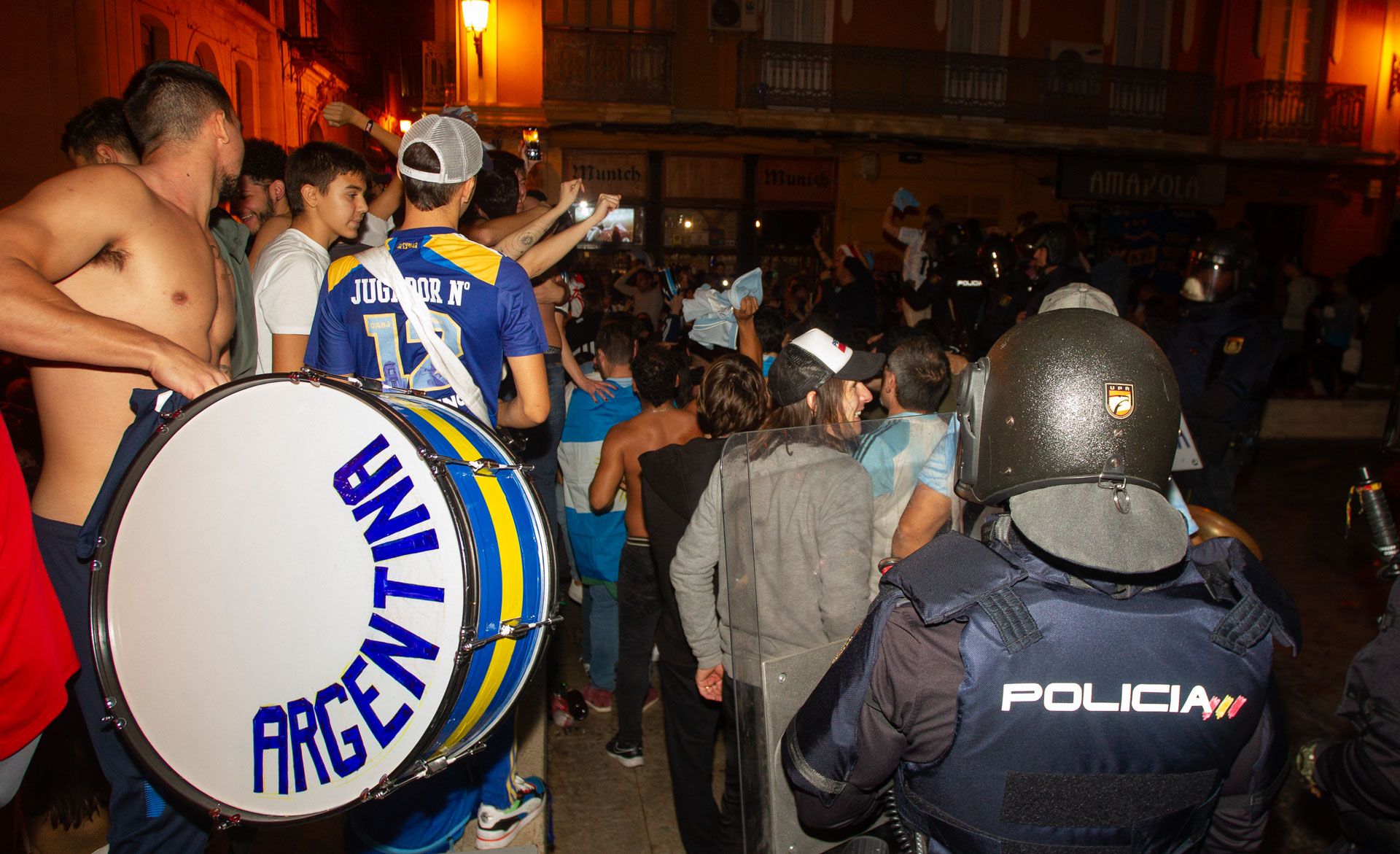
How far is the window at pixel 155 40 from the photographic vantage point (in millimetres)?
12484

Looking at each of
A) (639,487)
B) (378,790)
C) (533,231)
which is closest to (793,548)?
(378,790)

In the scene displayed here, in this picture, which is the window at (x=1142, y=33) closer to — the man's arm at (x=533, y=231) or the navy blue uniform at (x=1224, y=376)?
the navy blue uniform at (x=1224, y=376)

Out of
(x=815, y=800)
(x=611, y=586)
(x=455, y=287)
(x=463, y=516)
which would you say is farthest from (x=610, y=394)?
(x=815, y=800)

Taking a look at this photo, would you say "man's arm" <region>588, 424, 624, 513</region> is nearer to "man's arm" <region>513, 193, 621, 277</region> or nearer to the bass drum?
"man's arm" <region>513, 193, 621, 277</region>

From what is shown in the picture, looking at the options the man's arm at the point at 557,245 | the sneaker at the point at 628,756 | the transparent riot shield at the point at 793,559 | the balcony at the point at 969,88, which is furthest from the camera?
the balcony at the point at 969,88

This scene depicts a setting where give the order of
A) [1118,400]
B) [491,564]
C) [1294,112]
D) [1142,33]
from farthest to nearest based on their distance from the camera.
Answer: [1294,112] → [1142,33] → [491,564] → [1118,400]

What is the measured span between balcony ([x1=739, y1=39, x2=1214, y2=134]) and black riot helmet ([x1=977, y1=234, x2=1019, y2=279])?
993cm

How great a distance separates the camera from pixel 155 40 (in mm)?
12773

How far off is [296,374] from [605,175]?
16.3 metres

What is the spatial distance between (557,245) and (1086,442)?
2417 mm

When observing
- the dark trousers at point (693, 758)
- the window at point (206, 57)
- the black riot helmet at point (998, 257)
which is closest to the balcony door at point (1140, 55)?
the black riot helmet at point (998, 257)

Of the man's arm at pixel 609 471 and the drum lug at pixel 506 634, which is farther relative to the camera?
the man's arm at pixel 609 471

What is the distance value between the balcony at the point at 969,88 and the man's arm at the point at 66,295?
16.2 metres

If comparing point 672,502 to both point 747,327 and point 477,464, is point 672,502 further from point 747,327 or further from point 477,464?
point 747,327
